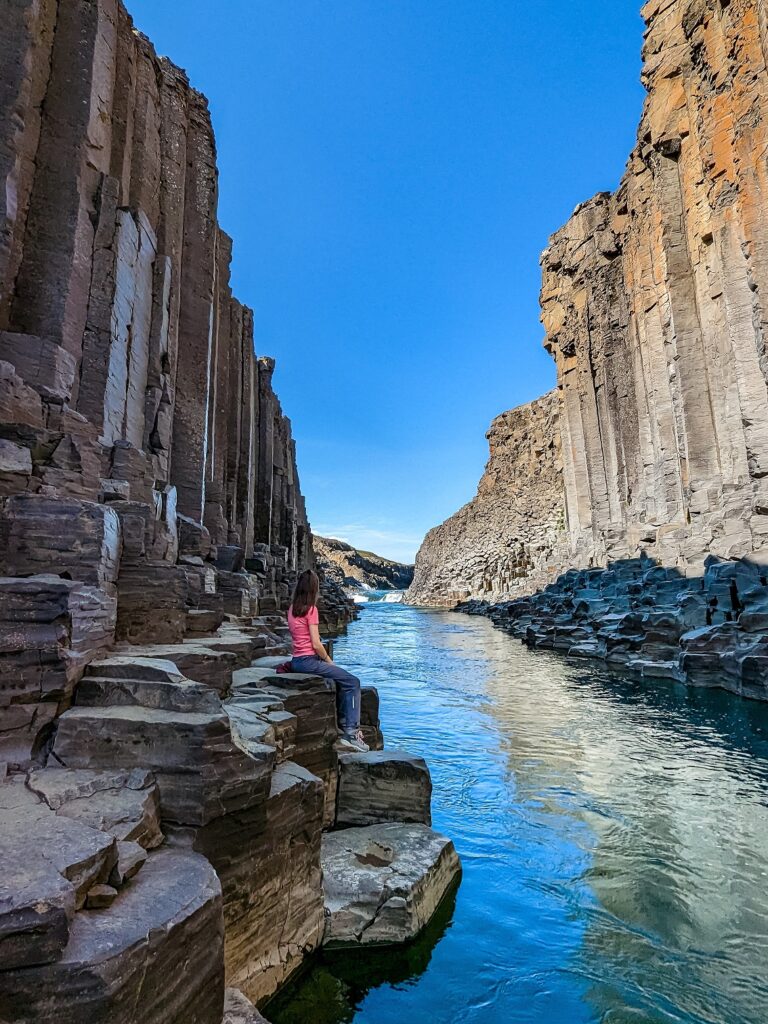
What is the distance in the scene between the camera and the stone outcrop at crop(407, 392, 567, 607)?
164ft

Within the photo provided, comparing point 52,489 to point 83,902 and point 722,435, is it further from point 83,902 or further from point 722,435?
point 722,435

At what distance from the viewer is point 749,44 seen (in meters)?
18.0

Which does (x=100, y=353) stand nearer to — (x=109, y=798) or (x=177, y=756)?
(x=177, y=756)

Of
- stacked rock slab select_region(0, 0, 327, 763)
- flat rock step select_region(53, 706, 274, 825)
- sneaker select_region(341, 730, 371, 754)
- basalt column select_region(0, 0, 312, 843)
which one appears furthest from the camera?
sneaker select_region(341, 730, 371, 754)

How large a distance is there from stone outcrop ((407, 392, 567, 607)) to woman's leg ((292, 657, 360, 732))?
124 feet

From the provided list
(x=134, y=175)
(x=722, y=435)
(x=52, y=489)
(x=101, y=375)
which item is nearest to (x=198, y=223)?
(x=134, y=175)

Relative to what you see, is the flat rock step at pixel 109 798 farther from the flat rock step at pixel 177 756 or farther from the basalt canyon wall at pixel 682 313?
the basalt canyon wall at pixel 682 313

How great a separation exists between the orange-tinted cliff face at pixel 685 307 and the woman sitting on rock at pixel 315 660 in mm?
14025

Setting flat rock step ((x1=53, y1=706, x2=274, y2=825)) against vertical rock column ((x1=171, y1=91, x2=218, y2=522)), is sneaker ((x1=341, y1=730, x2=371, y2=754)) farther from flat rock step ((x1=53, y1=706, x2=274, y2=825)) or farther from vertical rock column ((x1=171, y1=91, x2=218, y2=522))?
vertical rock column ((x1=171, y1=91, x2=218, y2=522))

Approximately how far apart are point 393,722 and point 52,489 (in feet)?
19.0

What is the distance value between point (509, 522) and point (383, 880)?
5408 cm

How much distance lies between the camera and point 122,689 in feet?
10.2

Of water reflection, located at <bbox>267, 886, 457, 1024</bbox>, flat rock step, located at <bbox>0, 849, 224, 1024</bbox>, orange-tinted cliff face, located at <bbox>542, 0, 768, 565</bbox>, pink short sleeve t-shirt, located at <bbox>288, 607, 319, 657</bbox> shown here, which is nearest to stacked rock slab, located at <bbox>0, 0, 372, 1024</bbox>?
flat rock step, located at <bbox>0, 849, 224, 1024</bbox>

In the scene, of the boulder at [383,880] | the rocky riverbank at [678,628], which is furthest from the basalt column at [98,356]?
the rocky riverbank at [678,628]
